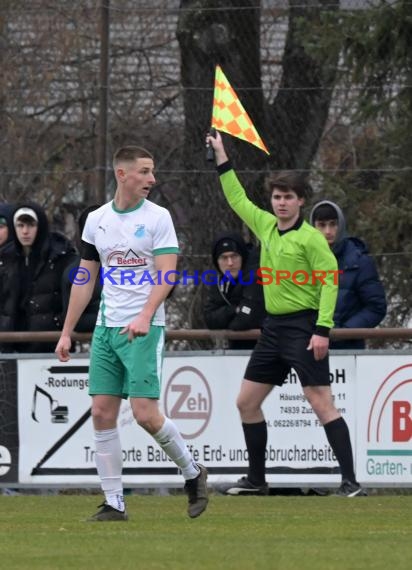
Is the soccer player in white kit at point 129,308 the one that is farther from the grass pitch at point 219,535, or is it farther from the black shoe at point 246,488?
the black shoe at point 246,488

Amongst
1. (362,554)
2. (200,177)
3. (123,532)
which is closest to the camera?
(362,554)

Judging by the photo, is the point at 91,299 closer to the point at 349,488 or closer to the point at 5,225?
the point at 5,225

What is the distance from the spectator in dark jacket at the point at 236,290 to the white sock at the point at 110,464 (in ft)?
9.75

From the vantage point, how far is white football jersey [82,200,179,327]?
8625mm

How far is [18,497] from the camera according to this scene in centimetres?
1159

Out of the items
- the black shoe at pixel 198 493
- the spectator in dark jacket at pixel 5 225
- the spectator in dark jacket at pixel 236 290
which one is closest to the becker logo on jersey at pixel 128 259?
the black shoe at pixel 198 493

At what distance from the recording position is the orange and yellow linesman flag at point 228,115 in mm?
10828

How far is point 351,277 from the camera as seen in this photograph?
11516 mm

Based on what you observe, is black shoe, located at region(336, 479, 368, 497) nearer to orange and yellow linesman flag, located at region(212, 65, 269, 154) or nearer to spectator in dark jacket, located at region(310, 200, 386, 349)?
spectator in dark jacket, located at region(310, 200, 386, 349)

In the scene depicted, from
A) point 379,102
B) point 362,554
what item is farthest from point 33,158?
point 362,554

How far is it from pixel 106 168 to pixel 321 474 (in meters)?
3.29

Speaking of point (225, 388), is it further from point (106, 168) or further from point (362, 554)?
point (362, 554)

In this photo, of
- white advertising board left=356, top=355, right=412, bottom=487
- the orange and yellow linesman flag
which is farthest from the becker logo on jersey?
white advertising board left=356, top=355, right=412, bottom=487

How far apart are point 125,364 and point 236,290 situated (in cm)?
320
